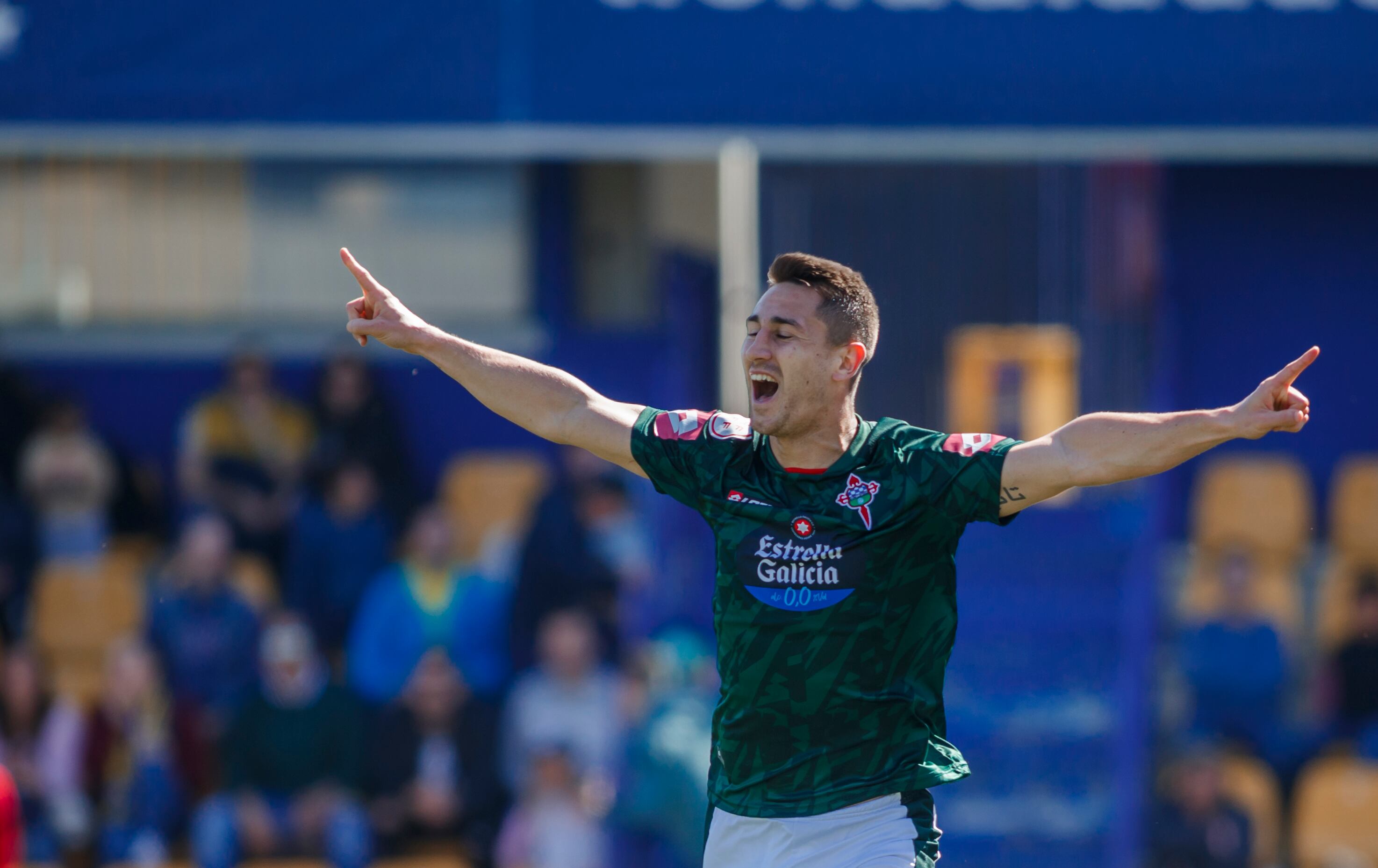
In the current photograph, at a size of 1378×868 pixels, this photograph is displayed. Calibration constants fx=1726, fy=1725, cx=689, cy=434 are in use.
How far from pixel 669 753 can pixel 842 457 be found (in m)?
4.38

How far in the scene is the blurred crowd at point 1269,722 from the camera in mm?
8148

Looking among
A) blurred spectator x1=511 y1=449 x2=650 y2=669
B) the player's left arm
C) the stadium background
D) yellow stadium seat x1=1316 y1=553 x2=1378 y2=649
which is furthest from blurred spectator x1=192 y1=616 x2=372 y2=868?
the player's left arm

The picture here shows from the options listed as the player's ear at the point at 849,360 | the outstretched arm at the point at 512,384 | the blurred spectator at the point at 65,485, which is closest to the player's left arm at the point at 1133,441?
the player's ear at the point at 849,360

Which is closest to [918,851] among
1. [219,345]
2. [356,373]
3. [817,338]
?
[817,338]

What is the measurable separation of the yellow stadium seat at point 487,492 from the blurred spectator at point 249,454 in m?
0.97

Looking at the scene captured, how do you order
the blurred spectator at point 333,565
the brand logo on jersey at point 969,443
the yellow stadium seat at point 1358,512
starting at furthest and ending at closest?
1. the yellow stadium seat at point 1358,512
2. the blurred spectator at point 333,565
3. the brand logo on jersey at point 969,443

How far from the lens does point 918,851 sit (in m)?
3.73

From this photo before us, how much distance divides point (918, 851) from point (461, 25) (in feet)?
15.4

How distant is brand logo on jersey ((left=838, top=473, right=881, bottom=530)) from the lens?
379 centimetres

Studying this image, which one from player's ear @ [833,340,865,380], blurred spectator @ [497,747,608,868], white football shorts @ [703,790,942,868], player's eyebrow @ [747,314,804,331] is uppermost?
player's eyebrow @ [747,314,804,331]

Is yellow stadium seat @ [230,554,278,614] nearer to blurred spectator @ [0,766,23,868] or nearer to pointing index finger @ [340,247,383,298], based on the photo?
blurred spectator @ [0,766,23,868]

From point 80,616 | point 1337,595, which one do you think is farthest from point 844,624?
point 80,616

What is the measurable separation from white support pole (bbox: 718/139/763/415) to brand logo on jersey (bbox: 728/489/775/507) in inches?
147

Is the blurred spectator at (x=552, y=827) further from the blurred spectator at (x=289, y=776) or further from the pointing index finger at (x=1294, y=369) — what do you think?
the pointing index finger at (x=1294, y=369)
